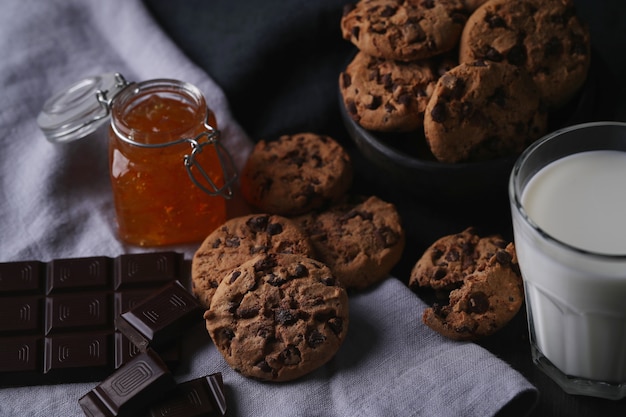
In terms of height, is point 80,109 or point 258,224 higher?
point 80,109

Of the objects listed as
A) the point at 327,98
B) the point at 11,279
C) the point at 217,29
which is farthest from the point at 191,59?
the point at 11,279

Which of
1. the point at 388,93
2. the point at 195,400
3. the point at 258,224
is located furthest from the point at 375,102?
the point at 195,400

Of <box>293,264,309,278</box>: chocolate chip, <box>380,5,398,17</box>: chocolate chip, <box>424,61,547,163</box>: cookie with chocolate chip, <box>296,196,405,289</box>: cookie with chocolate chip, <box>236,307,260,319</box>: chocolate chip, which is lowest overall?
<box>296,196,405,289</box>: cookie with chocolate chip

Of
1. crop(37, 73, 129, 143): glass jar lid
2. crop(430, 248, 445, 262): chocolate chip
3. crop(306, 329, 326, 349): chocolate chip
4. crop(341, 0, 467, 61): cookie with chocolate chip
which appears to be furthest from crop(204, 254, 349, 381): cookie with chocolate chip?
crop(37, 73, 129, 143): glass jar lid

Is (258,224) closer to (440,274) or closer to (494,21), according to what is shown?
(440,274)

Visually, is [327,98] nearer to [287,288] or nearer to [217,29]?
[217,29]

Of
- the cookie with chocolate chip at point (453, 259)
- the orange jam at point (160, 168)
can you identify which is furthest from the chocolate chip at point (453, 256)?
the orange jam at point (160, 168)

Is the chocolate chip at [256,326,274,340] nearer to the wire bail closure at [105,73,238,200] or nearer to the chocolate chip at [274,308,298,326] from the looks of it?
the chocolate chip at [274,308,298,326]
